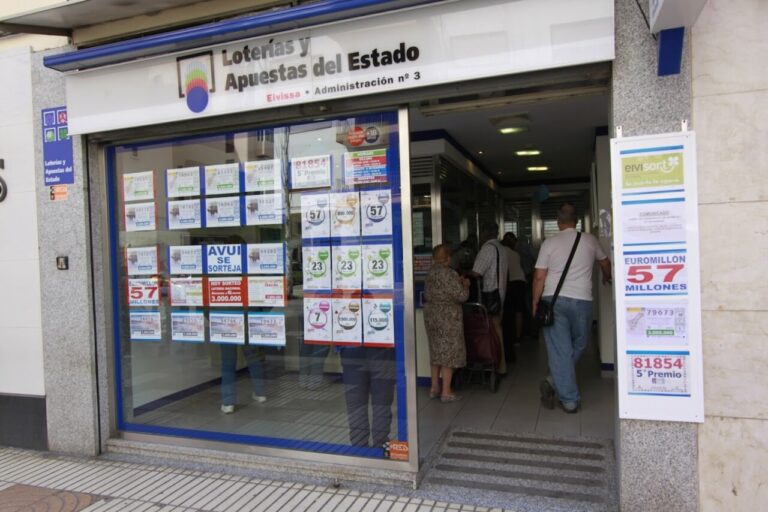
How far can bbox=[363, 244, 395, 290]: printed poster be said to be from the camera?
154 inches

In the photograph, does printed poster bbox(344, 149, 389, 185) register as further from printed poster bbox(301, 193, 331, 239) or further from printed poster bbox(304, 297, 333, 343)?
printed poster bbox(304, 297, 333, 343)

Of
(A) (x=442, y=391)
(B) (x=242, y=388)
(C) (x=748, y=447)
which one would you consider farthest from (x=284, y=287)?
(C) (x=748, y=447)

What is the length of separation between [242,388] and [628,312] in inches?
124

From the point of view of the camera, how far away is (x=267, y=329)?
432 cm

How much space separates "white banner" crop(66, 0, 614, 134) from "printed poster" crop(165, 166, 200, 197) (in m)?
0.48

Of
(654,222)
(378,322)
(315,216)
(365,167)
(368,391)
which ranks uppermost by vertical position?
(365,167)

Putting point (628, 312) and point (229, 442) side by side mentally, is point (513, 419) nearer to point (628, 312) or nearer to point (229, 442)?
point (628, 312)

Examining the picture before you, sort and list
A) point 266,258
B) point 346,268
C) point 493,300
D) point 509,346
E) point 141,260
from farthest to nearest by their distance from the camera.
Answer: point 509,346 → point 493,300 → point 141,260 → point 266,258 → point 346,268

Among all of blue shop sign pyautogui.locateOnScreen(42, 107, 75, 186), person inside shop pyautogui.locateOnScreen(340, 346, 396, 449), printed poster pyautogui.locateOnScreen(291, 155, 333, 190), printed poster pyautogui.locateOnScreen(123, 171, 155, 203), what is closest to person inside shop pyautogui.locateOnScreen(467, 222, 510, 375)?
person inside shop pyautogui.locateOnScreen(340, 346, 396, 449)

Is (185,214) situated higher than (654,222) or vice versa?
(185,214)

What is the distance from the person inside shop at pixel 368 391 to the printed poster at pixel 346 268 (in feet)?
1.55

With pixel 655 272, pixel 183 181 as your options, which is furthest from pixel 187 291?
pixel 655 272

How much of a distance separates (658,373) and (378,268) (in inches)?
74.8

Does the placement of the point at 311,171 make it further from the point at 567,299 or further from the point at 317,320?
the point at 567,299
